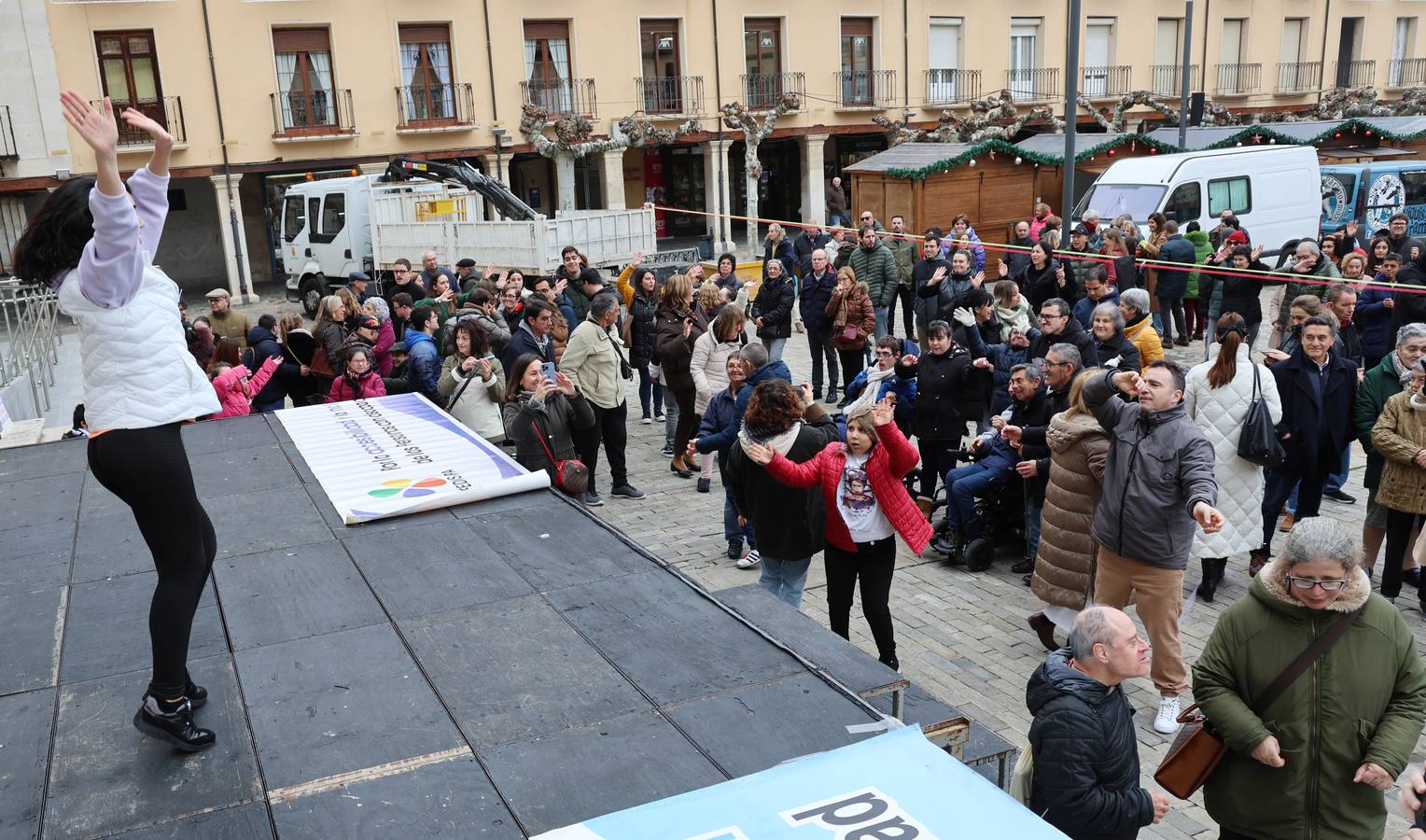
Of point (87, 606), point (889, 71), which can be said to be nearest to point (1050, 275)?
point (87, 606)

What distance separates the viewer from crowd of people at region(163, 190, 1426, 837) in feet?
12.3

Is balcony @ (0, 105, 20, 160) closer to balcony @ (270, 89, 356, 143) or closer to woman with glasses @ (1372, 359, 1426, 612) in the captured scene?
balcony @ (270, 89, 356, 143)

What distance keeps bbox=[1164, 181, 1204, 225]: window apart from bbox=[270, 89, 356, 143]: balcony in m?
17.2

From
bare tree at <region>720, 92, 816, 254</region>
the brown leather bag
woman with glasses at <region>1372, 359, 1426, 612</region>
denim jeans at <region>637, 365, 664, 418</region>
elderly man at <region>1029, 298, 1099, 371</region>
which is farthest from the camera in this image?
bare tree at <region>720, 92, 816, 254</region>

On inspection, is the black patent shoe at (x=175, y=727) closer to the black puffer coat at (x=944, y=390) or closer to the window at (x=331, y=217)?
the black puffer coat at (x=944, y=390)

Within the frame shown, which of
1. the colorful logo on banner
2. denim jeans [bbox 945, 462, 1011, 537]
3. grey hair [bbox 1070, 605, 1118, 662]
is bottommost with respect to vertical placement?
denim jeans [bbox 945, 462, 1011, 537]

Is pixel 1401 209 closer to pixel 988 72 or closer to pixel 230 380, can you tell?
pixel 988 72

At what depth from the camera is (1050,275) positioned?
41.4 feet

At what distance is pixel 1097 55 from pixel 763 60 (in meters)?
11.2

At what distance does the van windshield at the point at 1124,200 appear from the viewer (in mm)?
18797

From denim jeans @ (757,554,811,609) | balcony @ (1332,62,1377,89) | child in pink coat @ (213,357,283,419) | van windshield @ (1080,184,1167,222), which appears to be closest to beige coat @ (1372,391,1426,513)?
denim jeans @ (757,554,811,609)

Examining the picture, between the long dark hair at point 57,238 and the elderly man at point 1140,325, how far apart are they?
7617mm

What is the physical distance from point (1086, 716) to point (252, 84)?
25392 millimetres

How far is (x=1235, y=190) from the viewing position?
62.4ft
